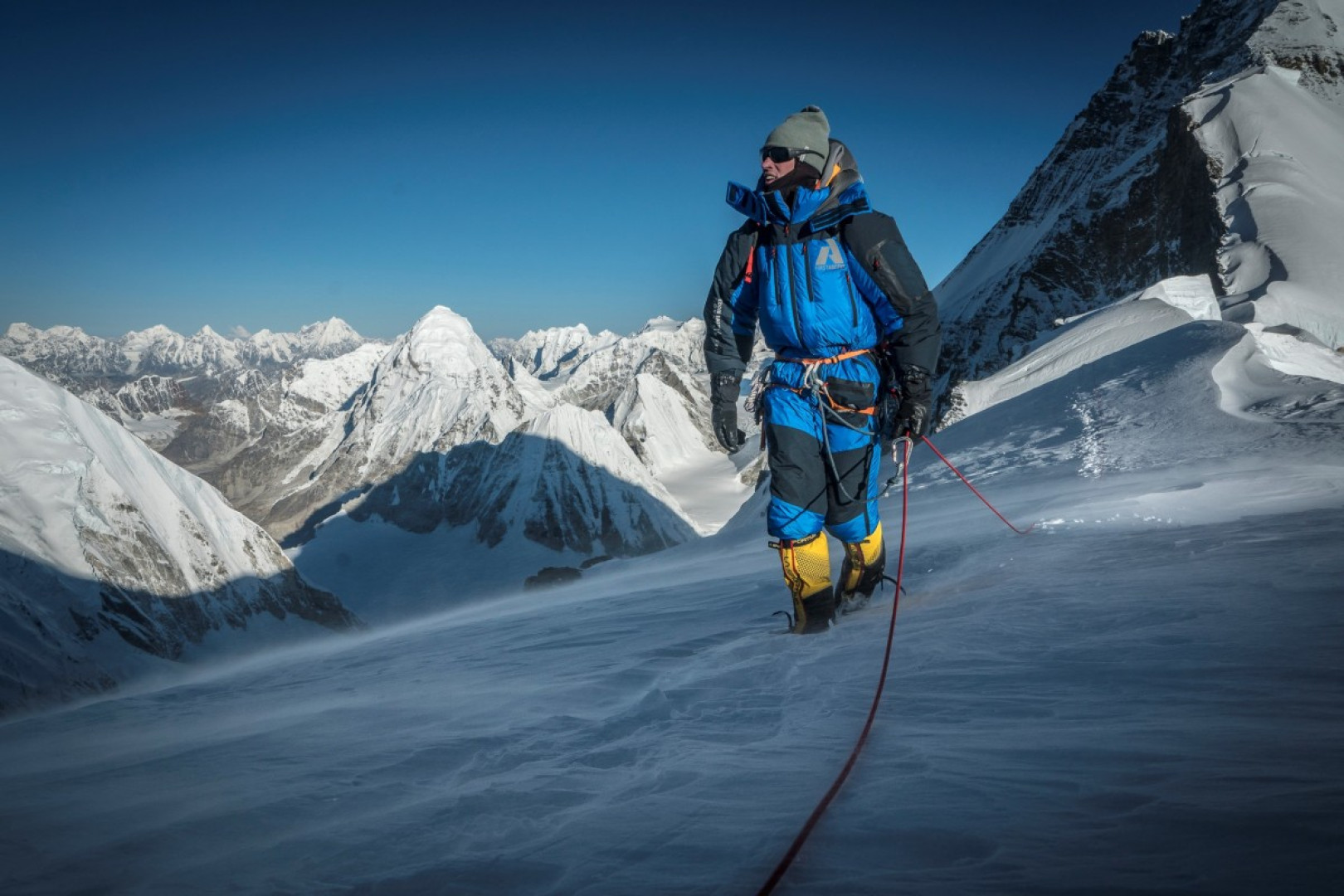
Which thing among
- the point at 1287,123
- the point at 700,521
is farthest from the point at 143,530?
the point at 700,521

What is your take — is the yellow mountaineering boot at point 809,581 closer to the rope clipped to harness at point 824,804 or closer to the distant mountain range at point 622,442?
the rope clipped to harness at point 824,804

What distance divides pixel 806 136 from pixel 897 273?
1018 mm

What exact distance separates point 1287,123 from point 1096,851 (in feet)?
210

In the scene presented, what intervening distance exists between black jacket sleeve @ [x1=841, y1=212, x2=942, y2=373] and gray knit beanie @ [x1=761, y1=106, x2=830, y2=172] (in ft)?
1.49

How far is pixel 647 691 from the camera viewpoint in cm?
320

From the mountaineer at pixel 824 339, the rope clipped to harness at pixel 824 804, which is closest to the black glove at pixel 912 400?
the mountaineer at pixel 824 339

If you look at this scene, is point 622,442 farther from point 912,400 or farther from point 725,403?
point 912,400

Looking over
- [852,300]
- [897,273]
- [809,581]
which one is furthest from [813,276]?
[809,581]

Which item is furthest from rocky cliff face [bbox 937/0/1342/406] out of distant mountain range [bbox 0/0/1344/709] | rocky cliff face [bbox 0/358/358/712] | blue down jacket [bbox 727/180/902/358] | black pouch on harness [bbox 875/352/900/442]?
rocky cliff face [bbox 0/358/358/712]

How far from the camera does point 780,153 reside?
4375 mm

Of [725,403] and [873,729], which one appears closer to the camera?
[873,729]

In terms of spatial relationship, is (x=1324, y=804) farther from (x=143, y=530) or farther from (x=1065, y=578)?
(x=143, y=530)

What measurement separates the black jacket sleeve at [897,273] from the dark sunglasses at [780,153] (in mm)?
524

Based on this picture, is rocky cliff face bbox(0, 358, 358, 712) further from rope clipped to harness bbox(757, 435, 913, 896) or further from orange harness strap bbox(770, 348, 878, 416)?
rope clipped to harness bbox(757, 435, 913, 896)
